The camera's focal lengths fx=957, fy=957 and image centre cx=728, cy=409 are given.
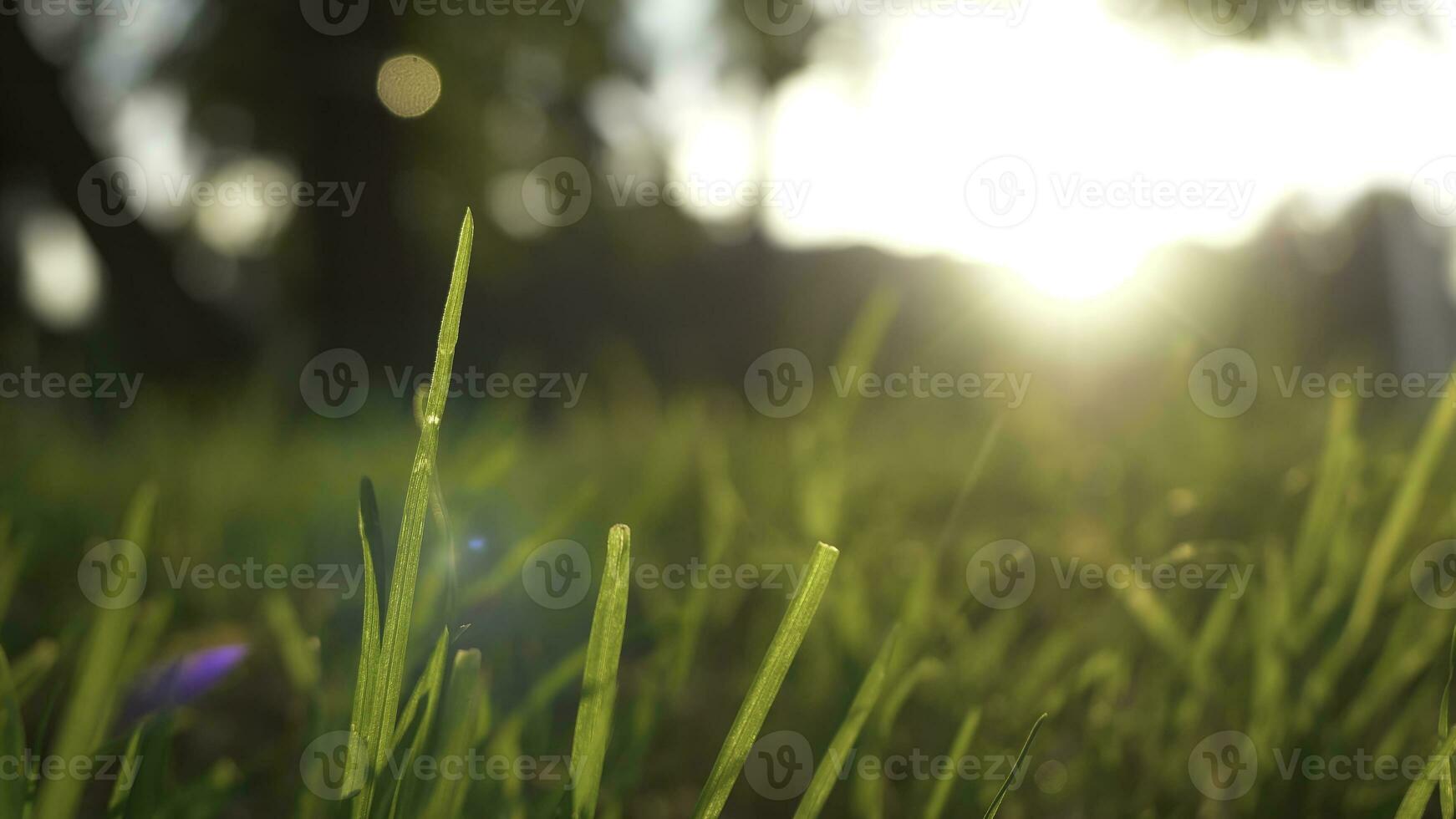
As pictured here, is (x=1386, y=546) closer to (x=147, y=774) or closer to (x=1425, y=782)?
(x=1425, y=782)

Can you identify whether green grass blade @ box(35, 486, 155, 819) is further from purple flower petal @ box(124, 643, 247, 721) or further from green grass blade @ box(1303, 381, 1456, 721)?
green grass blade @ box(1303, 381, 1456, 721)

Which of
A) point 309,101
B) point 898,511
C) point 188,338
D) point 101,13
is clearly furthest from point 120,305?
point 898,511

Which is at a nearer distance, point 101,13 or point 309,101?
point 101,13

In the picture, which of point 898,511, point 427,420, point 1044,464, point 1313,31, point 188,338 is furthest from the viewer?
point 188,338

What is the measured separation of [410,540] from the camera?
18.3 inches

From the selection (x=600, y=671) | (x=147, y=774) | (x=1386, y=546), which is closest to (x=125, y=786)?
(x=147, y=774)

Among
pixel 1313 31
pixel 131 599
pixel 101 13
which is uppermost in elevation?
pixel 101 13

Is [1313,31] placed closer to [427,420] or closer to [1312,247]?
[1312,247]

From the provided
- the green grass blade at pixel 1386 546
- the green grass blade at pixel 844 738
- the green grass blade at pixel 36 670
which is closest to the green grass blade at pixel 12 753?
the green grass blade at pixel 36 670

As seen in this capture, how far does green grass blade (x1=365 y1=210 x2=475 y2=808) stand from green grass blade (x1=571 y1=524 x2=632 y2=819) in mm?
90

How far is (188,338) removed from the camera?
276 inches

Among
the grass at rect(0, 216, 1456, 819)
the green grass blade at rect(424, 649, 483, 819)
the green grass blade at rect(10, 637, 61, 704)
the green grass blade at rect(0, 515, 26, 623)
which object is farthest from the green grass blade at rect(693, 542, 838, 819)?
the green grass blade at rect(0, 515, 26, 623)

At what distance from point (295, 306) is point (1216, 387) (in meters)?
9.12

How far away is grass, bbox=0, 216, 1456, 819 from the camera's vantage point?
1.66 ft
